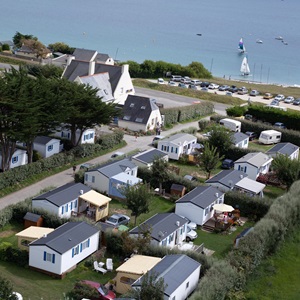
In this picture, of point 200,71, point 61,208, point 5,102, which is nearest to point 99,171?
point 61,208

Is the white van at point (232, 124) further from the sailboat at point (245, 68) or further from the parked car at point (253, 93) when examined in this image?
the sailboat at point (245, 68)

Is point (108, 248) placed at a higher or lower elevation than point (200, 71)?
lower

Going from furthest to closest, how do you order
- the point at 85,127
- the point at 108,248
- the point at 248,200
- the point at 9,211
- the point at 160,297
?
the point at 85,127
the point at 248,200
the point at 9,211
the point at 108,248
the point at 160,297

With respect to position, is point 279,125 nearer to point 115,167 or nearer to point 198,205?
point 115,167

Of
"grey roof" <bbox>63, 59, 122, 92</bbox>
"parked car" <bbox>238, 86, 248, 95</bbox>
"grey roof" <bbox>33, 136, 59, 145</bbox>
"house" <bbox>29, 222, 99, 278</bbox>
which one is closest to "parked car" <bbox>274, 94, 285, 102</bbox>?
"parked car" <bbox>238, 86, 248, 95</bbox>

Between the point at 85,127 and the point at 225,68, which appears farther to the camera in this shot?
the point at 225,68

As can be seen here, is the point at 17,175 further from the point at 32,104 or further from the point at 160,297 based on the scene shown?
the point at 160,297

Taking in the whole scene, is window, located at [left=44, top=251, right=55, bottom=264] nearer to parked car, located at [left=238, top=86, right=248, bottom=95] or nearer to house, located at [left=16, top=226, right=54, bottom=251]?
house, located at [left=16, top=226, right=54, bottom=251]

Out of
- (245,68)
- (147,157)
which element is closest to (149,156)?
(147,157)
